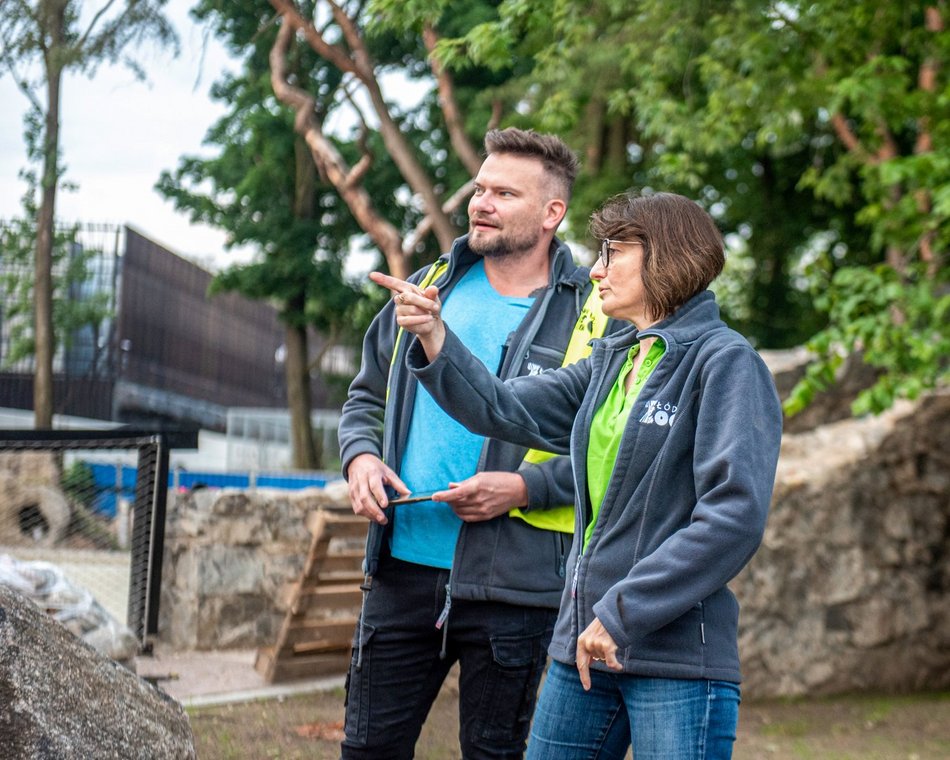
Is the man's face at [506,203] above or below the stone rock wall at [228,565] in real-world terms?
above

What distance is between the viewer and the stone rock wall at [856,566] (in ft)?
24.7

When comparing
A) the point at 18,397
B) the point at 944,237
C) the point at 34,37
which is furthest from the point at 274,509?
the point at 18,397

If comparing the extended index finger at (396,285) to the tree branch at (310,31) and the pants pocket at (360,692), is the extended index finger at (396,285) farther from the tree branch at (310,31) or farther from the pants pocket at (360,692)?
the tree branch at (310,31)

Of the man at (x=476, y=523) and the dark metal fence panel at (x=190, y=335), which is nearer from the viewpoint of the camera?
the man at (x=476, y=523)

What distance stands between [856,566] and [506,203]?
543cm

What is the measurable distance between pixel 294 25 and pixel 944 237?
6.32 m

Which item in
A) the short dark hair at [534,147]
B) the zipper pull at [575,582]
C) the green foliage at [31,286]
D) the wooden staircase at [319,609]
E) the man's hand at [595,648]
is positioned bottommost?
the wooden staircase at [319,609]

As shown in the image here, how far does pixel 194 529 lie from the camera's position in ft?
24.6

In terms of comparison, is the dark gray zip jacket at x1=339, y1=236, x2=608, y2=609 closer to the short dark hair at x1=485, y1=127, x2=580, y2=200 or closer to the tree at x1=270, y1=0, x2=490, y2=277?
the short dark hair at x1=485, y1=127, x2=580, y2=200

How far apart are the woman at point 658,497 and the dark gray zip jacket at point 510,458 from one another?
1.94ft

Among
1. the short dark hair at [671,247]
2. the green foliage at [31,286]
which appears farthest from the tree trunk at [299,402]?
the short dark hair at [671,247]

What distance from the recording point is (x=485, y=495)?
2.99 m

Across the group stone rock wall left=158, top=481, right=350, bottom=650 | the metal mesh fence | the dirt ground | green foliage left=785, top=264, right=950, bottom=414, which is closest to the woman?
the dirt ground

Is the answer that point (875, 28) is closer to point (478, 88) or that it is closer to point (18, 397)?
point (478, 88)
